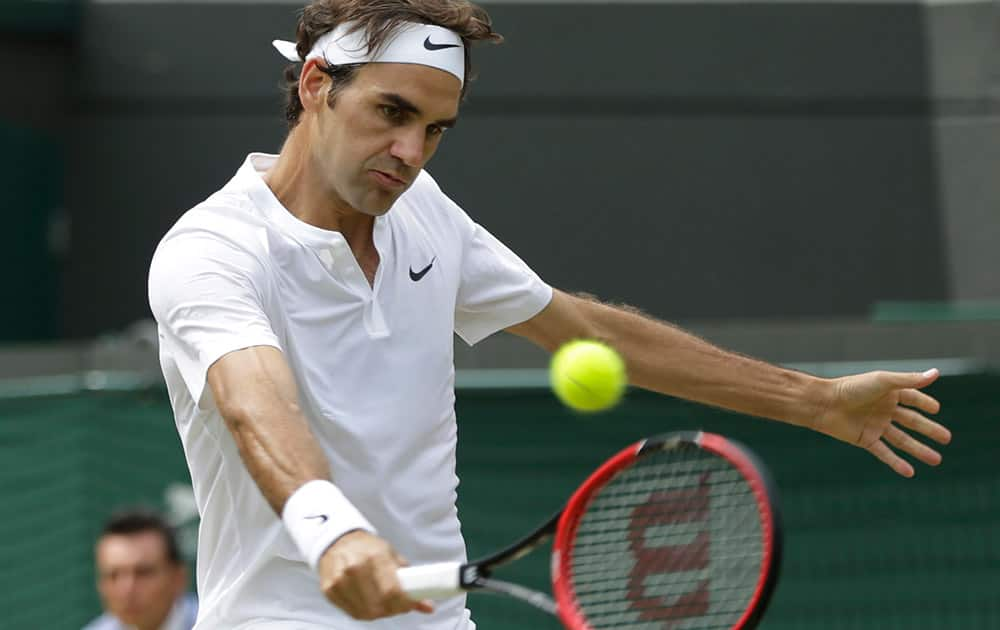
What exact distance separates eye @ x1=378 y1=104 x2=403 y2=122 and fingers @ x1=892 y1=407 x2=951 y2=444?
3.99 feet

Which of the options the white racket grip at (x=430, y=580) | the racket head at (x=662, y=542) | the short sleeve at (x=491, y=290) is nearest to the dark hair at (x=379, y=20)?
the short sleeve at (x=491, y=290)

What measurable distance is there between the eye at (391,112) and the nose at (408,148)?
0.11 feet

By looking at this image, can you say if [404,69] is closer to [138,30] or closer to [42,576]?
[42,576]

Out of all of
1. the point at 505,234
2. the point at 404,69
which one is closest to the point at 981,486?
the point at 505,234

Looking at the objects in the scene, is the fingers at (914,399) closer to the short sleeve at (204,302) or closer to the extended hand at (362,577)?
the short sleeve at (204,302)

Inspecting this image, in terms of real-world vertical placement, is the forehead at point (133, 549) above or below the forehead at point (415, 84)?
below

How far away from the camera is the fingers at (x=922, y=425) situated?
3391mm

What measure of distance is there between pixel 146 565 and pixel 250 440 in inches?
116

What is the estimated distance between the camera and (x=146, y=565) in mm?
5375

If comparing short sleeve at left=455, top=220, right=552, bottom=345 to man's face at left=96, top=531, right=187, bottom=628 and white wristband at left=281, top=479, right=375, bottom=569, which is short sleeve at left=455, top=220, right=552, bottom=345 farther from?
man's face at left=96, top=531, right=187, bottom=628

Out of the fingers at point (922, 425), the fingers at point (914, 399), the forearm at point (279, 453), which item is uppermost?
the fingers at point (914, 399)

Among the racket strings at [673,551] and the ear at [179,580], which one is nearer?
the racket strings at [673,551]

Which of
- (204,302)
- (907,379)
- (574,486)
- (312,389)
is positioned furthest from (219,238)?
(574,486)

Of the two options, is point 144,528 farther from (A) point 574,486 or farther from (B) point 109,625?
(A) point 574,486
